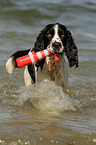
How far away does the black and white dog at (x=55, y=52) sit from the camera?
4406 mm

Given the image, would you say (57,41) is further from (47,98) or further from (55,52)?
(47,98)

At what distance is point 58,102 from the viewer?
188 inches

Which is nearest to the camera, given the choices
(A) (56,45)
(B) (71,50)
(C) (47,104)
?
(A) (56,45)

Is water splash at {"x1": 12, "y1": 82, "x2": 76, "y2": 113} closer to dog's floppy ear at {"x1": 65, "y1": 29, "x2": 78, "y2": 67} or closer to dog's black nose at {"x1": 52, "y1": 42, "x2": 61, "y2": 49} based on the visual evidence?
dog's floppy ear at {"x1": 65, "y1": 29, "x2": 78, "y2": 67}

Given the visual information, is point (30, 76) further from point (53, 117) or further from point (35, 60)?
point (53, 117)

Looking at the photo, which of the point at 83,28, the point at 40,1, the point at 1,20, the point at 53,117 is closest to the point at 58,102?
the point at 53,117

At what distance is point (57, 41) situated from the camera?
4.32m

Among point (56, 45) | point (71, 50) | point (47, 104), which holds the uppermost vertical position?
point (56, 45)

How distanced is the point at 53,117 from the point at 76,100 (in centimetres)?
104

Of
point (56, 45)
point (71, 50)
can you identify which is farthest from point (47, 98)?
point (56, 45)

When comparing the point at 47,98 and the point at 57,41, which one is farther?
the point at 47,98

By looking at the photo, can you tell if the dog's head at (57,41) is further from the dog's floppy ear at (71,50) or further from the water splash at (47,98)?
the water splash at (47,98)

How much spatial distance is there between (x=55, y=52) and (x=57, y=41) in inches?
6.0

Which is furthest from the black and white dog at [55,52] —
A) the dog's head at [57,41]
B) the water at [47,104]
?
the water at [47,104]
